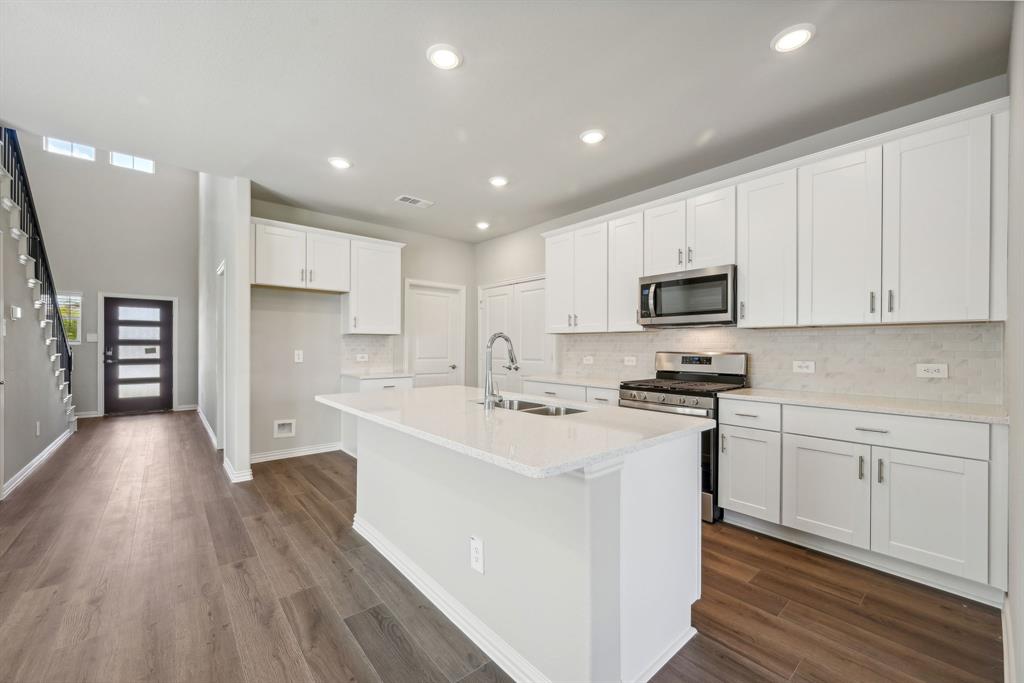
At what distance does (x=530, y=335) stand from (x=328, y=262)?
238 cm

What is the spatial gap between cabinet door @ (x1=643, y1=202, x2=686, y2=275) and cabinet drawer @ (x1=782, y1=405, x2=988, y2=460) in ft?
4.51

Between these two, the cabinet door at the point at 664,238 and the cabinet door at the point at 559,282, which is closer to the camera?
the cabinet door at the point at 664,238

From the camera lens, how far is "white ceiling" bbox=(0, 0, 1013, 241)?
184 centimetres

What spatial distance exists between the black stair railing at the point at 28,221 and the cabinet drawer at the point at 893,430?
5900mm

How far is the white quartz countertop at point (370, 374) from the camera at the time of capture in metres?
4.51

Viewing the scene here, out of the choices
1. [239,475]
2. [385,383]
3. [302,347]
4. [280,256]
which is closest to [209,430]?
[302,347]

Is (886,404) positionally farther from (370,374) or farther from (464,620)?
(370,374)

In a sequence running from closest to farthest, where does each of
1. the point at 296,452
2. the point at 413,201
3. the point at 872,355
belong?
the point at 872,355, the point at 413,201, the point at 296,452

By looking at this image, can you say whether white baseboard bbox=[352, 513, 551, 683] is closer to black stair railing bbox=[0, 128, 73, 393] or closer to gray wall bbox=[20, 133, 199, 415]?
black stair railing bbox=[0, 128, 73, 393]

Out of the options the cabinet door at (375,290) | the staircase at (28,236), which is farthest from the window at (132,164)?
the cabinet door at (375,290)

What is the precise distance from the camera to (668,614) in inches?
66.5

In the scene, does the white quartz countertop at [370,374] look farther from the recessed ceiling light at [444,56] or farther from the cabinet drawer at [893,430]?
the cabinet drawer at [893,430]

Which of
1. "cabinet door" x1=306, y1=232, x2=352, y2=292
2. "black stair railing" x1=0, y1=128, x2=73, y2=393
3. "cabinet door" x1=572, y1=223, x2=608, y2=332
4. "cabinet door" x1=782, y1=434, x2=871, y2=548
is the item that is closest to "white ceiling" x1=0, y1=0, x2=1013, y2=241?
"cabinet door" x1=572, y1=223, x2=608, y2=332

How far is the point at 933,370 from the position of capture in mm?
2459
